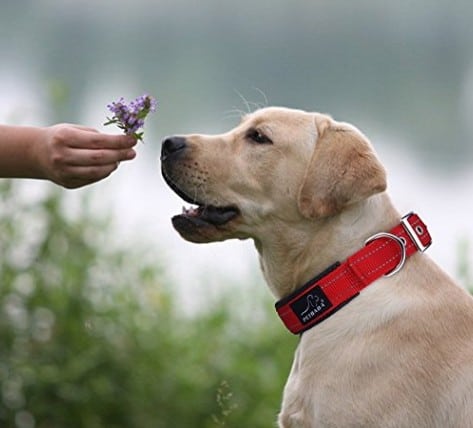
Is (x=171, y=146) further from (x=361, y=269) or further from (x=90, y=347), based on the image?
(x=90, y=347)

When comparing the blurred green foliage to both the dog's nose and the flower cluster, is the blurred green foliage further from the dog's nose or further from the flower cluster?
the flower cluster

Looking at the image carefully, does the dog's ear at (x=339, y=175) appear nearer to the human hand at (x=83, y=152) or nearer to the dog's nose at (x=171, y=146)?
the dog's nose at (x=171, y=146)

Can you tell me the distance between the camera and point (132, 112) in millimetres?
3467

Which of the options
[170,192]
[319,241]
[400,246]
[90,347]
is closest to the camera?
[400,246]

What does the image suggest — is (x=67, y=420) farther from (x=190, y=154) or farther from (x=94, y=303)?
(x=190, y=154)

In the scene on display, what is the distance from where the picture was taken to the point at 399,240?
11.7ft

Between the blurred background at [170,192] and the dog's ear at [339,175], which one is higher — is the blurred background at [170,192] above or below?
below

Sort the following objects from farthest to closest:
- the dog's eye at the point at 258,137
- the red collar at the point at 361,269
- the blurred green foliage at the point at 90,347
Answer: the blurred green foliage at the point at 90,347
the dog's eye at the point at 258,137
the red collar at the point at 361,269

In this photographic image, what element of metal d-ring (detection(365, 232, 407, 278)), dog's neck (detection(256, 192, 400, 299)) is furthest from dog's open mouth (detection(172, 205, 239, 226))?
metal d-ring (detection(365, 232, 407, 278))

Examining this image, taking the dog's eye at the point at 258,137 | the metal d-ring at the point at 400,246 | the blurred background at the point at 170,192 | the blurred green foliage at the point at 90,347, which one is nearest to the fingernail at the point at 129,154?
the dog's eye at the point at 258,137

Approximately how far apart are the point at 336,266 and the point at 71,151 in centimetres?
91

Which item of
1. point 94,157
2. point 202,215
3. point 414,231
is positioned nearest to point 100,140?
point 94,157

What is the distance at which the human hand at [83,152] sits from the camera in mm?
3455

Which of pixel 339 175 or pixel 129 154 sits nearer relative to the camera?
pixel 129 154
